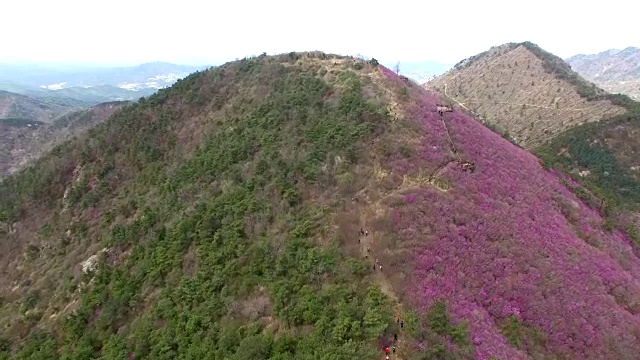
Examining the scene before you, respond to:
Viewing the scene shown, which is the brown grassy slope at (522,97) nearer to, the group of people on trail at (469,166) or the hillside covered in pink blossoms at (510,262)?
the hillside covered in pink blossoms at (510,262)

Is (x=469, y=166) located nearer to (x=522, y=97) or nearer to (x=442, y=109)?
(x=442, y=109)

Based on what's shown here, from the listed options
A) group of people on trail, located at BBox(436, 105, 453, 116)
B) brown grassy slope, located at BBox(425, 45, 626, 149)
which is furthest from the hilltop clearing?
brown grassy slope, located at BBox(425, 45, 626, 149)

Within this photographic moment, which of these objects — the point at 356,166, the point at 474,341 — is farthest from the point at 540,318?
the point at 356,166

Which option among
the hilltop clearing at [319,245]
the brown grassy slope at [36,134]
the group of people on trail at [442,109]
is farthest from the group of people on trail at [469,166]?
the brown grassy slope at [36,134]

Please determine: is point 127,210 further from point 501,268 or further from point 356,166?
point 501,268

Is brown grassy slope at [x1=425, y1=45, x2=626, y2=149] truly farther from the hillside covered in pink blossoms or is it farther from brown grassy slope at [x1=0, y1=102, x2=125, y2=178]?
brown grassy slope at [x1=0, y1=102, x2=125, y2=178]

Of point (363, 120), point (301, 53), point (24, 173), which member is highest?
point (301, 53)
